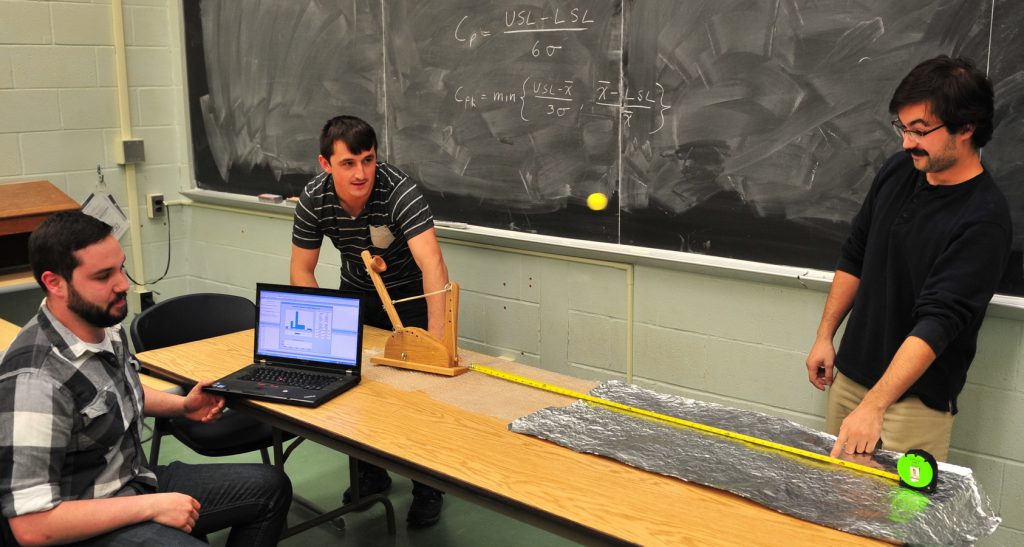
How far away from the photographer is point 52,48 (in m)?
4.48

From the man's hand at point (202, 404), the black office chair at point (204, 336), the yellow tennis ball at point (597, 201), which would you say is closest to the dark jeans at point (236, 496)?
the man's hand at point (202, 404)

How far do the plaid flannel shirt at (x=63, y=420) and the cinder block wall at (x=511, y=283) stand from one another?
5.65 feet

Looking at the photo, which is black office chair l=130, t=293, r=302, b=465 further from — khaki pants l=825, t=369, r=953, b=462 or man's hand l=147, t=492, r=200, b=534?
khaki pants l=825, t=369, r=953, b=462

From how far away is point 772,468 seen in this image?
6.39 ft

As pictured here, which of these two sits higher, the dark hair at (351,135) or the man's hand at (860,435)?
the dark hair at (351,135)

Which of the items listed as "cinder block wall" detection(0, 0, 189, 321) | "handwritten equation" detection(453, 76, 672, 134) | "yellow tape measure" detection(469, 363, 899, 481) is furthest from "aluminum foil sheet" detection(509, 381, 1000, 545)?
"cinder block wall" detection(0, 0, 189, 321)

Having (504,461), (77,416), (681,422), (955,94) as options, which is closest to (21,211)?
(77,416)

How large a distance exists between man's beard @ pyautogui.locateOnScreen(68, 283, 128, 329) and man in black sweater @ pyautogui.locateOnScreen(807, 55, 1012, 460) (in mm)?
1613

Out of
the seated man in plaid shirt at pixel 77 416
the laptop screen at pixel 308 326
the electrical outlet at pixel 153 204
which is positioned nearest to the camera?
the seated man in plaid shirt at pixel 77 416

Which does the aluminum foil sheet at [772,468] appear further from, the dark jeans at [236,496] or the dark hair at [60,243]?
the dark hair at [60,243]

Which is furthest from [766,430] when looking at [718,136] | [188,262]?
[188,262]

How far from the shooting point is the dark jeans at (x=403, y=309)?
122 inches

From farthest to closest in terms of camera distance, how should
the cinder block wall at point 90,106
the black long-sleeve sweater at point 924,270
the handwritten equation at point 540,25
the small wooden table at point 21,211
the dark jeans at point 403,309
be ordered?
1. the cinder block wall at point 90,106
2. the small wooden table at point 21,211
3. the handwritten equation at point 540,25
4. the dark jeans at point 403,309
5. the black long-sleeve sweater at point 924,270

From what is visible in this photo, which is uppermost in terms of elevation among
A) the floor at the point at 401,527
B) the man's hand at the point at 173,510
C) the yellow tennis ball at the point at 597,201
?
the yellow tennis ball at the point at 597,201
